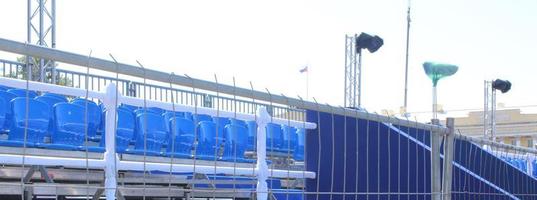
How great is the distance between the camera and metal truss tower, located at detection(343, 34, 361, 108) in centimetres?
1788

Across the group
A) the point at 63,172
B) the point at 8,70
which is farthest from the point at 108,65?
the point at 8,70

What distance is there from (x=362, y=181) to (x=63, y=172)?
2.17 meters

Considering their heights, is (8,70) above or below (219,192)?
above

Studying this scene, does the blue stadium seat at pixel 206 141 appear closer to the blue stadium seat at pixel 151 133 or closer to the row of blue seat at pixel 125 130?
the row of blue seat at pixel 125 130

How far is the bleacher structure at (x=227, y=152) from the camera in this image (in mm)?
4598

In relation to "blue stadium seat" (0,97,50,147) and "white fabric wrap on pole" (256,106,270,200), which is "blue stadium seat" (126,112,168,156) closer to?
"blue stadium seat" (0,97,50,147)

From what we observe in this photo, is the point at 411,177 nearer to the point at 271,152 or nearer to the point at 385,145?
the point at 385,145

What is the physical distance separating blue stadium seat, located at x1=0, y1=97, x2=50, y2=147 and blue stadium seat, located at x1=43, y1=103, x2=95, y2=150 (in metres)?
0.10

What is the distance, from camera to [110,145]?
4586mm

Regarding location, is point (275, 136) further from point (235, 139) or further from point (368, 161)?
point (368, 161)

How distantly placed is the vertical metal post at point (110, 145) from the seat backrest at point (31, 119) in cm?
147

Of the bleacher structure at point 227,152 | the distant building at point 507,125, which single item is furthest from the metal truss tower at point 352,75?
the distant building at point 507,125

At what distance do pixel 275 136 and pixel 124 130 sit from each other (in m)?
1.29

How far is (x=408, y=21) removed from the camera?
26969 millimetres
